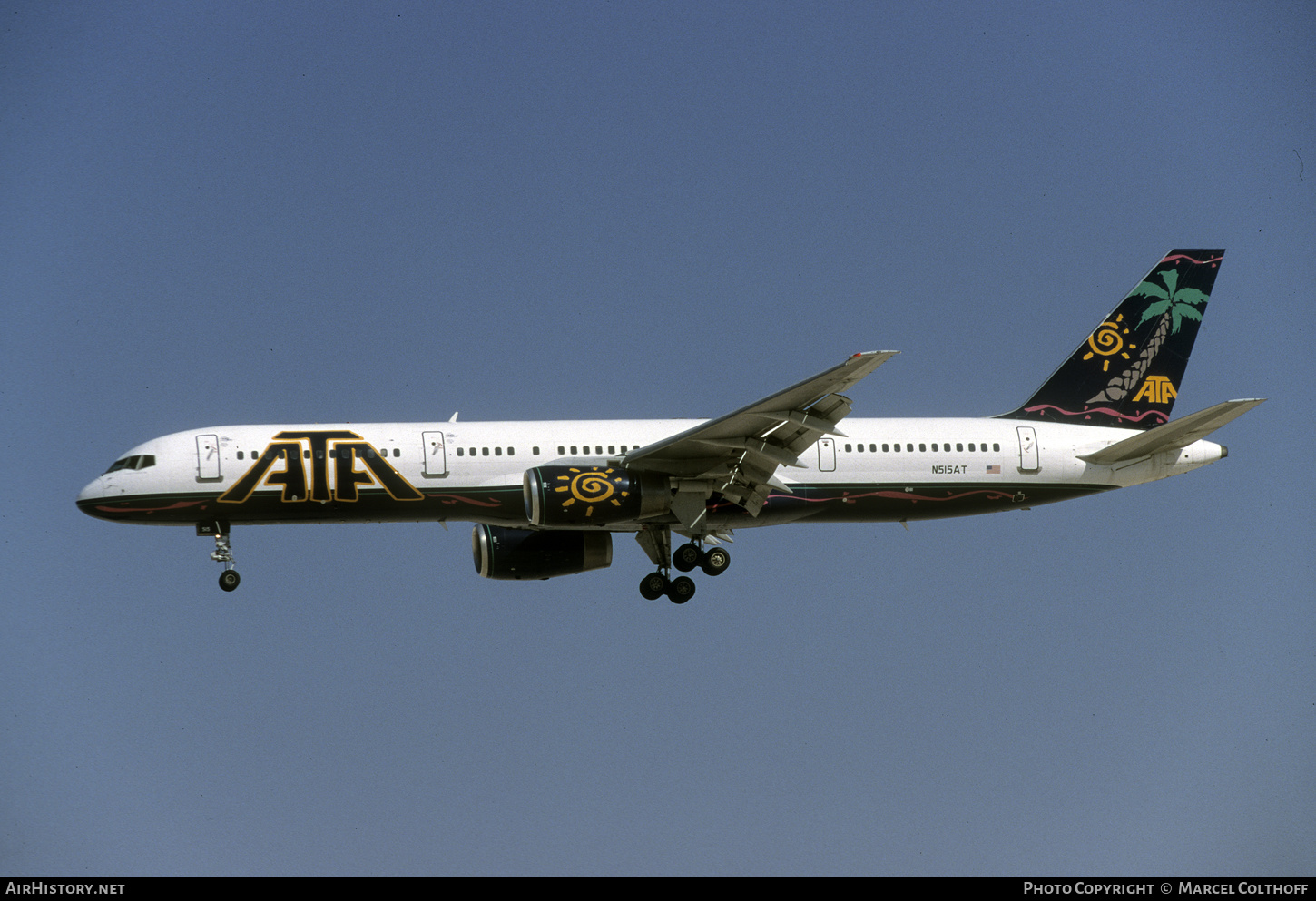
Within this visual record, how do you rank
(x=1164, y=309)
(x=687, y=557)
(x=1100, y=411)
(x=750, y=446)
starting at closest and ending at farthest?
(x=750, y=446) < (x=687, y=557) < (x=1100, y=411) < (x=1164, y=309)

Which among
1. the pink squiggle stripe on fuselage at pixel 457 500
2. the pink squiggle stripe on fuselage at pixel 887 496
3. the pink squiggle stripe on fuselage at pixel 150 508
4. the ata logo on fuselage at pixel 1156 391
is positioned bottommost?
the pink squiggle stripe on fuselage at pixel 887 496

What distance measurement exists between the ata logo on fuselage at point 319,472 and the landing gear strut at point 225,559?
1.20 m

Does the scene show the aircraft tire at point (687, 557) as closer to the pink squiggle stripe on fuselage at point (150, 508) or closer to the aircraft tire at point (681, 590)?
the aircraft tire at point (681, 590)

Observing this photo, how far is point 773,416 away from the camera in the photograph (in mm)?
38875

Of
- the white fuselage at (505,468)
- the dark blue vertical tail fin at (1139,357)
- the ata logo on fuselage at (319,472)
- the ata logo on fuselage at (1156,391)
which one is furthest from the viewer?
the ata logo on fuselage at (1156,391)

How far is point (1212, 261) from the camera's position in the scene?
49.4 meters

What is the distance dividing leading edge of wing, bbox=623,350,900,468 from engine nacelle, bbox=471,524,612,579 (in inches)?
177

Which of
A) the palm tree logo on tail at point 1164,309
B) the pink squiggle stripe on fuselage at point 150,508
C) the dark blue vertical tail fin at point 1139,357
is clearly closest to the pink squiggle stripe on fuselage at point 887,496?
the dark blue vertical tail fin at point 1139,357

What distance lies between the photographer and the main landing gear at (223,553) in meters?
42.0

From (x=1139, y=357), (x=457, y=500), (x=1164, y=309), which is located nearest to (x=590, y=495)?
(x=457, y=500)

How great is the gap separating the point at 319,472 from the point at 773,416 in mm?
11817

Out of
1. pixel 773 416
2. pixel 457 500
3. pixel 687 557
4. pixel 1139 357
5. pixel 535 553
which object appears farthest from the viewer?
pixel 1139 357

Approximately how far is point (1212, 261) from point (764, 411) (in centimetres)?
1857

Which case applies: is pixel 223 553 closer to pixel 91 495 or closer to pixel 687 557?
pixel 91 495
